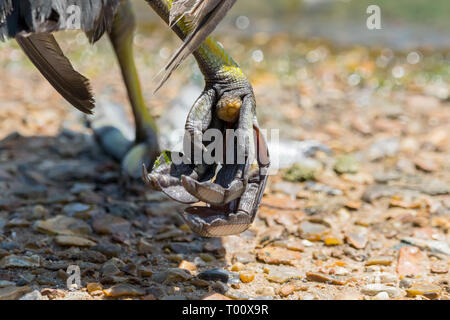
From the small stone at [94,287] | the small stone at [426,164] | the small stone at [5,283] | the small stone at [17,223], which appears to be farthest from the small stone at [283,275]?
the small stone at [426,164]

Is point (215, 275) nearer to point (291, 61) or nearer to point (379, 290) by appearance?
point (379, 290)

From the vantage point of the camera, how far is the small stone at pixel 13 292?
2465 mm

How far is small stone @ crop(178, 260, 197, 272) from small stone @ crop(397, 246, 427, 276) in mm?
939

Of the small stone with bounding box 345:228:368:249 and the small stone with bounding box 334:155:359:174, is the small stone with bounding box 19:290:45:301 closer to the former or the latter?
the small stone with bounding box 345:228:368:249

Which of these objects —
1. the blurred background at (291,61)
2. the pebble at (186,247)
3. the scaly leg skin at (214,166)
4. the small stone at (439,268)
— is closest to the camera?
the scaly leg skin at (214,166)

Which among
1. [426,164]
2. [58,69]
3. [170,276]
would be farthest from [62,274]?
[426,164]

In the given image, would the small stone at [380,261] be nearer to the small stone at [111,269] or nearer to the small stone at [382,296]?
Answer: the small stone at [382,296]

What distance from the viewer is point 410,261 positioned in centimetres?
297

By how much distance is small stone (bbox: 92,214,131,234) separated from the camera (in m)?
3.25

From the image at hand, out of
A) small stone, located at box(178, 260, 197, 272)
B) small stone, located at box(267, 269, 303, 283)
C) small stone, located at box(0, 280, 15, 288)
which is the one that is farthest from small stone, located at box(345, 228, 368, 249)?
small stone, located at box(0, 280, 15, 288)

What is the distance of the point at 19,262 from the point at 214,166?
99cm

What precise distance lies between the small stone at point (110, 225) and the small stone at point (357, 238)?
45.1 inches
